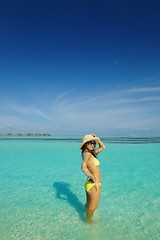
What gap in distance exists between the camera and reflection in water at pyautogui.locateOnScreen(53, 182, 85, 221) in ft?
21.5

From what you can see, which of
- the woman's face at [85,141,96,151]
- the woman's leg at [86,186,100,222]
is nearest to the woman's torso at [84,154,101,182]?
the woman's face at [85,141,96,151]

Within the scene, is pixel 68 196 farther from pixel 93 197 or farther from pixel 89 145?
Result: pixel 89 145

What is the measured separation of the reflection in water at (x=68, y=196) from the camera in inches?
258

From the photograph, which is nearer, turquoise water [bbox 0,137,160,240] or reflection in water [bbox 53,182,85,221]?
turquoise water [bbox 0,137,160,240]

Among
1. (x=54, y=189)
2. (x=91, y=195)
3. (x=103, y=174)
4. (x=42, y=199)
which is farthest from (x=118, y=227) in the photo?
(x=103, y=174)

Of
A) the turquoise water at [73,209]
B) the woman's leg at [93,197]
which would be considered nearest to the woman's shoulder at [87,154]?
the woman's leg at [93,197]

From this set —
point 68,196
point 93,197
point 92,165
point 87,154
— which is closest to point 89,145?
point 87,154

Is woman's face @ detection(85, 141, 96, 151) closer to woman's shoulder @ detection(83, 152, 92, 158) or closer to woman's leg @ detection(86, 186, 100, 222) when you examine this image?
woman's shoulder @ detection(83, 152, 92, 158)

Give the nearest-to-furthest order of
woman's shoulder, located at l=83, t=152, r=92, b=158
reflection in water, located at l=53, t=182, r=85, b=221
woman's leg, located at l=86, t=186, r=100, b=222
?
woman's shoulder, located at l=83, t=152, r=92, b=158, woman's leg, located at l=86, t=186, r=100, b=222, reflection in water, located at l=53, t=182, r=85, b=221

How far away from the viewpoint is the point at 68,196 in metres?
7.91

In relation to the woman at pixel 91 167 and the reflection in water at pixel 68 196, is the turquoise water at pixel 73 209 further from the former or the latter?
the woman at pixel 91 167

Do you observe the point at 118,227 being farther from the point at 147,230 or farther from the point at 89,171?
the point at 89,171

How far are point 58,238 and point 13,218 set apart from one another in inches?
59.9

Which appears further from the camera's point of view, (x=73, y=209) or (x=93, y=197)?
(x=73, y=209)
